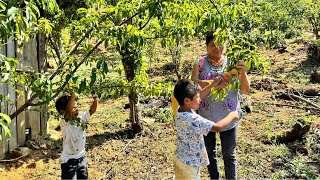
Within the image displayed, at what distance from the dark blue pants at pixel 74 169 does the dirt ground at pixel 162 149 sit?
129 centimetres

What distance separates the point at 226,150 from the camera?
3521 millimetres

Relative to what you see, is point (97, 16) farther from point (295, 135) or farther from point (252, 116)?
point (252, 116)

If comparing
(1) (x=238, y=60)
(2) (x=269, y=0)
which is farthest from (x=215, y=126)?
(2) (x=269, y=0)

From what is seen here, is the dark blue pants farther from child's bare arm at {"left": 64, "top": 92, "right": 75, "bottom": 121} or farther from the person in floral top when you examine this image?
the person in floral top

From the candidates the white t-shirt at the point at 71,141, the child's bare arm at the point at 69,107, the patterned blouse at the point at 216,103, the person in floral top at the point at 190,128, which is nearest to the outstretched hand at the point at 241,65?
the person in floral top at the point at 190,128

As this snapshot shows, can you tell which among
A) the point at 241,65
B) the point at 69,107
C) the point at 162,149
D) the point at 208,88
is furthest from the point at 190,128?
the point at 162,149

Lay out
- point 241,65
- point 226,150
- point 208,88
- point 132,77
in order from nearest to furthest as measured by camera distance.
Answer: point 241,65 → point 208,88 → point 226,150 → point 132,77

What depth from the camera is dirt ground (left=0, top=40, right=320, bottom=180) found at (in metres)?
4.91

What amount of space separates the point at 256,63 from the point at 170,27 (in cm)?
202

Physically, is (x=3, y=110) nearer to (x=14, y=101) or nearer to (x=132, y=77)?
(x=14, y=101)

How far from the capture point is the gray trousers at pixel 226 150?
3492 mm

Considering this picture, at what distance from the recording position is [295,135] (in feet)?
18.3

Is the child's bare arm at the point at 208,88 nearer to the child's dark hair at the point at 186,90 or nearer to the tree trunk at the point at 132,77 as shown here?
the child's dark hair at the point at 186,90

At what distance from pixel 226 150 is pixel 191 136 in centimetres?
75
